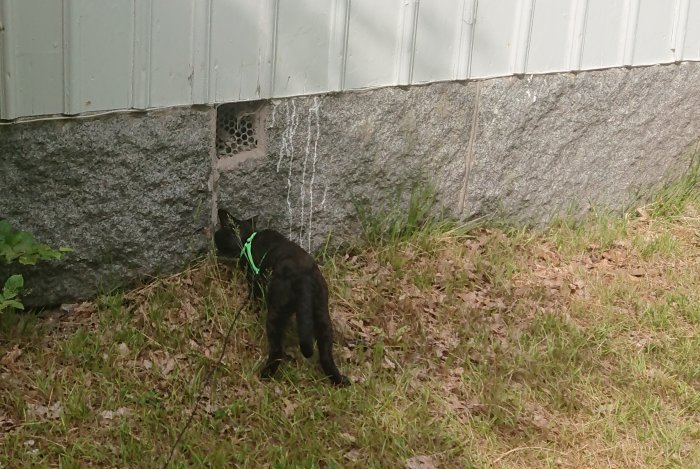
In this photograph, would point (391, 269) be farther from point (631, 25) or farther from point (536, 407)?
point (631, 25)

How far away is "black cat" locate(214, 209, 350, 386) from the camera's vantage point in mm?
5117

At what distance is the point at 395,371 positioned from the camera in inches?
213

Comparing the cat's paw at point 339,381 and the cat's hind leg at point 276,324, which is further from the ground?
the cat's hind leg at point 276,324

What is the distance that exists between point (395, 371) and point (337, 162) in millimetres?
1262

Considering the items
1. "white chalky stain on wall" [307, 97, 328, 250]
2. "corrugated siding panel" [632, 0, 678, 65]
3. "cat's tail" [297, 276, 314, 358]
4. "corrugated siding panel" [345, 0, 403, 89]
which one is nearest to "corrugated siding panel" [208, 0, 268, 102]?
"white chalky stain on wall" [307, 97, 328, 250]

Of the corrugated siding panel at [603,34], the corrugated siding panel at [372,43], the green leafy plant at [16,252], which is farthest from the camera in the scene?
the corrugated siding panel at [603,34]

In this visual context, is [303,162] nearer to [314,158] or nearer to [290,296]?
[314,158]

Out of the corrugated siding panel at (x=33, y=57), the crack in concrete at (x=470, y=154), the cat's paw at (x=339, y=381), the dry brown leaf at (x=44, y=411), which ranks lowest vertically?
the dry brown leaf at (x=44, y=411)

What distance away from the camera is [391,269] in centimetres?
612

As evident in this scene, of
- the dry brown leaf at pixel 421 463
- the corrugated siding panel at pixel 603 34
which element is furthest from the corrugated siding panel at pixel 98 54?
the corrugated siding panel at pixel 603 34

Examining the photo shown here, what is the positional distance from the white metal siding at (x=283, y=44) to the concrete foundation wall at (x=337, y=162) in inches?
4.0

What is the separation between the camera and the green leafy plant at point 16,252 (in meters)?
4.86

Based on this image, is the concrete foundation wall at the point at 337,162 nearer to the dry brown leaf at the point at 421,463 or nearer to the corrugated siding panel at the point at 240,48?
the corrugated siding panel at the point at 240,48

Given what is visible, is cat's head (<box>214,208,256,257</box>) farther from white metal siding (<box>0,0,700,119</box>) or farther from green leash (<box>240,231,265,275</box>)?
white metal siding (<box>0,0,700,119</box>)
